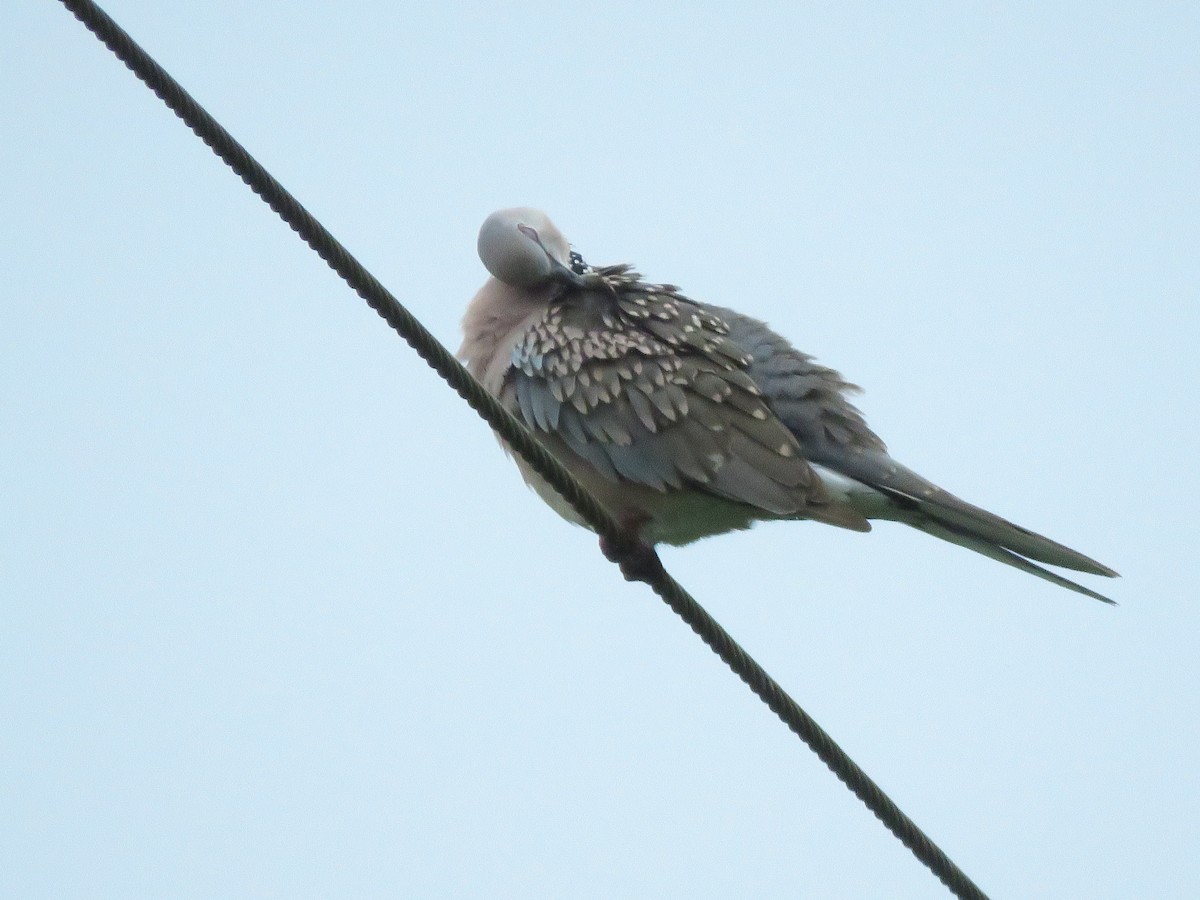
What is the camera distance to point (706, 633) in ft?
12.8

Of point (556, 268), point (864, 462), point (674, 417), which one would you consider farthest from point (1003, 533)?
point (556, 268)

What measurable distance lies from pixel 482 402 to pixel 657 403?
170 centimetres

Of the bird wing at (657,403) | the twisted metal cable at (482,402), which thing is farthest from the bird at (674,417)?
the twisted metal cable at (482,402)

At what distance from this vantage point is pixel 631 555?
491cm

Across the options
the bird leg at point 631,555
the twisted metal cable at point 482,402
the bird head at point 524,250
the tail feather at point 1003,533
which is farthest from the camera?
the bird head at point 524,250

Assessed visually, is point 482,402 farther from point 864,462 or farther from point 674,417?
point 864,462

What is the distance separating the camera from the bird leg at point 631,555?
4820 millimetres

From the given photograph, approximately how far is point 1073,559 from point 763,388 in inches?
49.8

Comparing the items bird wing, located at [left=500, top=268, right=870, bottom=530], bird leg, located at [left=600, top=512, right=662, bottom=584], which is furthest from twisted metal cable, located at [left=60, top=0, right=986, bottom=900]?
bird wing, located at [left=500, top=268, right=870, bottom=530]

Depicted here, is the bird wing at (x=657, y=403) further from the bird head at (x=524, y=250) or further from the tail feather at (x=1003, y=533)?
the tail feather at (x=1003, y=533)

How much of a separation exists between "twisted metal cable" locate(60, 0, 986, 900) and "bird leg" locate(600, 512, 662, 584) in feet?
1.68

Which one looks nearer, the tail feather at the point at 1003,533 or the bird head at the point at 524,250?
the tail feather at the point at 1003,533

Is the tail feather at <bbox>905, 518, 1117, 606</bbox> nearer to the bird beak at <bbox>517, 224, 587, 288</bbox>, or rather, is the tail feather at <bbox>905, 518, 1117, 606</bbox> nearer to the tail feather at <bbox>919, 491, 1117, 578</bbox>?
the tail feather at <bbox>919, 491, 1117, 578</bbox>

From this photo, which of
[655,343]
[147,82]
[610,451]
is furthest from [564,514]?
[147,82]
